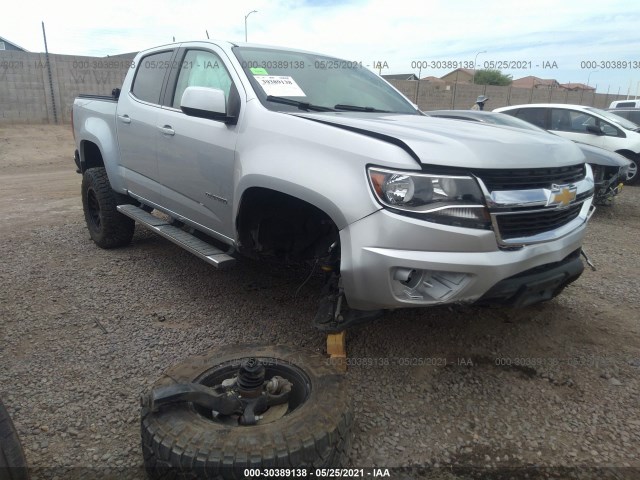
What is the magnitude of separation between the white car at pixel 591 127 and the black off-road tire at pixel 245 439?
8537 millimetres

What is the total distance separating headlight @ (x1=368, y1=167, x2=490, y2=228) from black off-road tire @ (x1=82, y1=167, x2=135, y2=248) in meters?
3.27

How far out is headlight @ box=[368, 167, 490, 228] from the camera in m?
2.08

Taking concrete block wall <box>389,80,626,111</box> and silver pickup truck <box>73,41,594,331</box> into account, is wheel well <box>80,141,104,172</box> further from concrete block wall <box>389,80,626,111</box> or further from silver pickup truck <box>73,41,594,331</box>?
concrete block wall <box>389,80,626,111</box>

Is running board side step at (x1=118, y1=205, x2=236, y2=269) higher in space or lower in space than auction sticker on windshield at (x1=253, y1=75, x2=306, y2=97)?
lower

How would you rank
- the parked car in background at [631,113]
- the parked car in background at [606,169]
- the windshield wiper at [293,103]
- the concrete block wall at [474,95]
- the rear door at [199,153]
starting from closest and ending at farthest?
the windshield wiper at [293,103], the rear door at [199,153], the parked car in background at [606,169], the parked car in background at [631,113], the concrete block wall at [474,95]

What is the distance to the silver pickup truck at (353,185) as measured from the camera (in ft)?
6.86

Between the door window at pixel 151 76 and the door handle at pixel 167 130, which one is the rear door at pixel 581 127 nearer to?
the door window at pixel 151 76

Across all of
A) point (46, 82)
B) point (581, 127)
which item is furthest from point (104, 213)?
point (46, 82)

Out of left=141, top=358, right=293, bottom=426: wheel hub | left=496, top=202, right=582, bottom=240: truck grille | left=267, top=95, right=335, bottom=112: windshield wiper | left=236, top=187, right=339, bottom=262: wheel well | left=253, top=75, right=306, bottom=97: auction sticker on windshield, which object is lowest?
left=141, top=358, right=293, bottom=426: wheel hub

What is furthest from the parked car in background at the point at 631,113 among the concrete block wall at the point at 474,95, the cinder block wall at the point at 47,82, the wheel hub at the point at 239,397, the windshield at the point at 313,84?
the cinder block wall at the point at 47,82

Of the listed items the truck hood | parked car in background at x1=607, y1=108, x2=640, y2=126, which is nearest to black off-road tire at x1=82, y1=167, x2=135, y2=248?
the truck hood

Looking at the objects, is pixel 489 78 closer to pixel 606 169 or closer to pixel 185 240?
pixel 606 169

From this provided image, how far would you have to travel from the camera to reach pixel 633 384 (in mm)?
2609

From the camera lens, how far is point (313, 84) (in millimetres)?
3225
